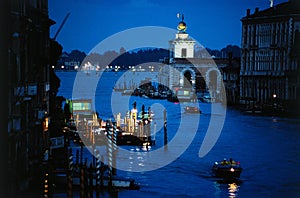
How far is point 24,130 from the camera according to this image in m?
4.83

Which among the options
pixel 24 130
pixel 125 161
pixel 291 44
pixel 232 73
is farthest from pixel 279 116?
pixel 24 130

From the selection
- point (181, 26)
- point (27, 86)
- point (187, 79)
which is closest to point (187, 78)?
point (187, 79)

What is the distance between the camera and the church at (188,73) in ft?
71.2

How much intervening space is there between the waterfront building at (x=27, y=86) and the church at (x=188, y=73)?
1459 cm

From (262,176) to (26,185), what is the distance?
3114mm

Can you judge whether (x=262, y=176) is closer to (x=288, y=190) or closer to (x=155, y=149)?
(x=288, y=190)

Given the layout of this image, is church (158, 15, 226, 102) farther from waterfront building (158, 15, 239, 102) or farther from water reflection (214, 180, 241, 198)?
water reflection (214, 180, 241, 198)

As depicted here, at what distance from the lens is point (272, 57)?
646 inches

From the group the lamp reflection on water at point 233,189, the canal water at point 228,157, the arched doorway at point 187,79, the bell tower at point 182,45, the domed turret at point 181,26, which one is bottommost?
the lamp reflection on water at point 233,189

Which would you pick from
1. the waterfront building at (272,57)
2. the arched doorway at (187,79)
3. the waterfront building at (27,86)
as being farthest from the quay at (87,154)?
the arched doorway at (187,79)

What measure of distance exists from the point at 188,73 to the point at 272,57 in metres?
8.99

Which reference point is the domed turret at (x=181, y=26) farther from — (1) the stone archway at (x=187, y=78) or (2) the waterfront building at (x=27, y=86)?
(2) the waterfront building at (x=27, y=86)

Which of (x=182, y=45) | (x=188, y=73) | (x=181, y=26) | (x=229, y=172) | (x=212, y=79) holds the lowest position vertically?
(x=229, y=172)

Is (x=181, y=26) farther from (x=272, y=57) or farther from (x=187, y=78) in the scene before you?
(x=272, y=57)
